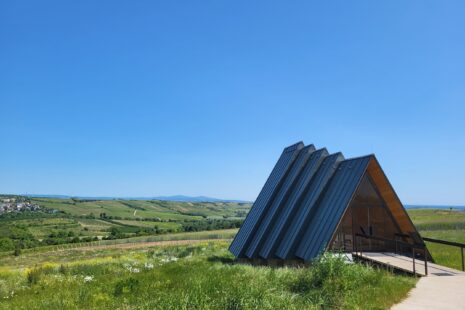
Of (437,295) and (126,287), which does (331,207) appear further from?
(126,287)

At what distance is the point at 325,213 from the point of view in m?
16.2

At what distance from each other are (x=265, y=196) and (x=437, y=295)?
39.8ft

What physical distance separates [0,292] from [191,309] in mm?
10740

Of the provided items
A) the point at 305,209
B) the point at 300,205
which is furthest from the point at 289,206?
the point at 305,209

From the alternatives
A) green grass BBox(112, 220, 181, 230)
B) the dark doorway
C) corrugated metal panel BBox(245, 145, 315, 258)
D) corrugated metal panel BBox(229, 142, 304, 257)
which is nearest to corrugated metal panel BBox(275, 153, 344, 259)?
corrugated metal panel BBox(245, 145, 315, 258)

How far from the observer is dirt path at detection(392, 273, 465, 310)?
356 inches

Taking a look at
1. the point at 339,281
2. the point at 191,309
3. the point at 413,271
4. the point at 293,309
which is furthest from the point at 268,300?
the point at 413,271

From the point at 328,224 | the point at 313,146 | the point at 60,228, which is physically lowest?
the point at 60,228

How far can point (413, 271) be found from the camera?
1323 centimetres

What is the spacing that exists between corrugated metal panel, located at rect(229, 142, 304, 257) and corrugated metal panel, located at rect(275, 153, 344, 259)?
8.52ft

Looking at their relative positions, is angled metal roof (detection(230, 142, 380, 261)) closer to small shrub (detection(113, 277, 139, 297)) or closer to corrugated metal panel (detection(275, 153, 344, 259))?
corrugated metal panel (detection(275, 153, 344, 259))

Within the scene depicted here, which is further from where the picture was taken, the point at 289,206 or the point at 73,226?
the point at 73,226

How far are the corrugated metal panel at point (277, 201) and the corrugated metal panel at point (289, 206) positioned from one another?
0.66ft

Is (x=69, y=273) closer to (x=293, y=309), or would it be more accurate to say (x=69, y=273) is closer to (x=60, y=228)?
(x=293, y=309)
